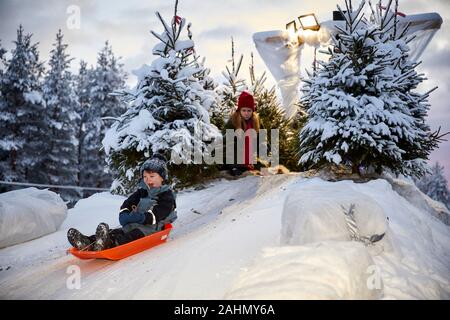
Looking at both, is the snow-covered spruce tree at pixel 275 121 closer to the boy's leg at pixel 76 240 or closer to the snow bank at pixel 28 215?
the snow bank at pixel 28 215

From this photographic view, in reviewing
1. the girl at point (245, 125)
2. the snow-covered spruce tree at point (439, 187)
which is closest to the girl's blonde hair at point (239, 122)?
the girl at point (245, 125)

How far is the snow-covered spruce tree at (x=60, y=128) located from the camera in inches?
790

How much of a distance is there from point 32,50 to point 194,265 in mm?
21400

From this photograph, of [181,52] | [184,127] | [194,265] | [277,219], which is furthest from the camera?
[181,52]

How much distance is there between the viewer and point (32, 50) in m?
19.7

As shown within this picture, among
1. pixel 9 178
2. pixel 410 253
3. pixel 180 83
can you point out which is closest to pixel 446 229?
pixel 410 253

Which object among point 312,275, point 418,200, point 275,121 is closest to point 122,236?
point 312,275

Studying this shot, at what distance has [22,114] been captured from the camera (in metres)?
18.3

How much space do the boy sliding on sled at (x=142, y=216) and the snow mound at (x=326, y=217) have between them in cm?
175

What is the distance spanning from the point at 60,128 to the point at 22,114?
2.19 meters

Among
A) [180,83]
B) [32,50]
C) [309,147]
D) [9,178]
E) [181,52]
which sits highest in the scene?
[32,50]

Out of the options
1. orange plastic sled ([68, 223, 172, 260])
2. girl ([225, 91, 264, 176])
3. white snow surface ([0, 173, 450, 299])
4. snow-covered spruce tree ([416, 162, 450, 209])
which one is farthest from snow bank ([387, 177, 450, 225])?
snow-covered spruce tree ([416, 162, 450, 209])

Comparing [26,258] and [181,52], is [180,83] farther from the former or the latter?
[26,258]

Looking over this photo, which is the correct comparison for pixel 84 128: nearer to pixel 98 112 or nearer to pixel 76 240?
pixel 98 112
